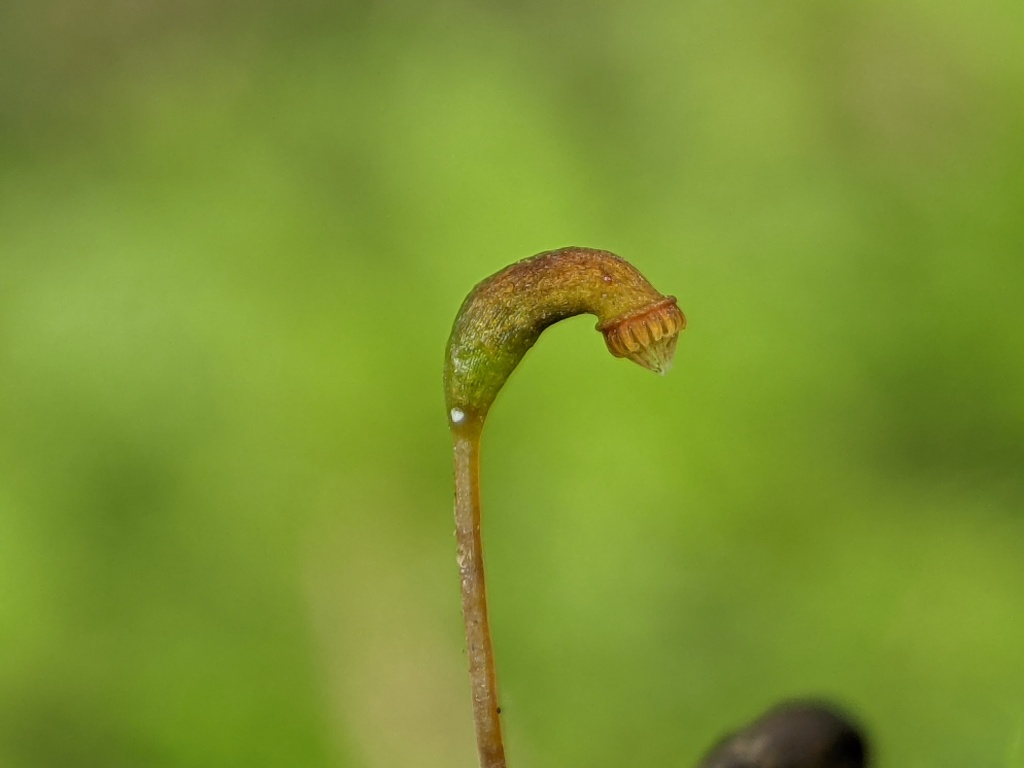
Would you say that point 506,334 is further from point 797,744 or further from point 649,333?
point 797,744

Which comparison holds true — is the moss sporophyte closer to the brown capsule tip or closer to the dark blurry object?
the brown capsule tip

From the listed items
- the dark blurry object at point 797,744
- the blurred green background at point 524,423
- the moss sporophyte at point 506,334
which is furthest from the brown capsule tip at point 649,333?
the blurred green background at point 524,423

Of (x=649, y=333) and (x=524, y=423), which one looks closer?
(x=649, y=333)

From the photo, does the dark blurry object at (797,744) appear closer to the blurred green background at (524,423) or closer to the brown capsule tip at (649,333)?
the brown capsule tip at (649,333)

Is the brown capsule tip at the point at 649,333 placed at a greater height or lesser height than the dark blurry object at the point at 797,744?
greater

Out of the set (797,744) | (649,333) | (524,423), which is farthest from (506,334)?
(524,423)

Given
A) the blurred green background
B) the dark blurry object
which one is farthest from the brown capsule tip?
the blurred green background

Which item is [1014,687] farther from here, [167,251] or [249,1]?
[249,1]
